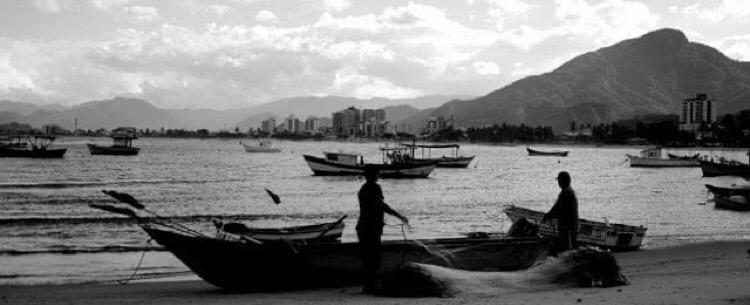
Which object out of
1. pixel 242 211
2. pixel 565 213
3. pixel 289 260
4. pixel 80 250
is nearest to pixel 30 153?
pixel 242 211

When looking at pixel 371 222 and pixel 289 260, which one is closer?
pixel 371 222

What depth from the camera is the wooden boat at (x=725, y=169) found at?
6694 cm

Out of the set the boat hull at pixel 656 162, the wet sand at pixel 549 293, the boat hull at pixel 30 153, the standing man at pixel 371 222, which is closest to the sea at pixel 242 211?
the wet sand at pixel 549 293

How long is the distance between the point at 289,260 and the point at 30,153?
349 feet

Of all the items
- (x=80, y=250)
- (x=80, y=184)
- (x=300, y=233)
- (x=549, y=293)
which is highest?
(x=549, y=293)

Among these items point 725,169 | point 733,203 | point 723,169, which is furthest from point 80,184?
point 723,169

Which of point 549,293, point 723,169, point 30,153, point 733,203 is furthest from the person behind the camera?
point 30,153

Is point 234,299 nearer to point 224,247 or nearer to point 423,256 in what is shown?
point 224,247

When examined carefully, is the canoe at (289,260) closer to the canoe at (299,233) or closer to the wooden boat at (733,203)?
the canoe at (299,233)

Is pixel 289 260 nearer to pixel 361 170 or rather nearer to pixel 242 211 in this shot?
pixel 242 211

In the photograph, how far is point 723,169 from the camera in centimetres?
7450

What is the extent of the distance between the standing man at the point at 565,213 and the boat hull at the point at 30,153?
105743 millimetres

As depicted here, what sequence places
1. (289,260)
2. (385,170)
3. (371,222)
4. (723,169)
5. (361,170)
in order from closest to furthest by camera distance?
(371,222), (289,260), (361,170), (385,170), (723,169)

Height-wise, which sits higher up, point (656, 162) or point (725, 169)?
point (725, 169)
